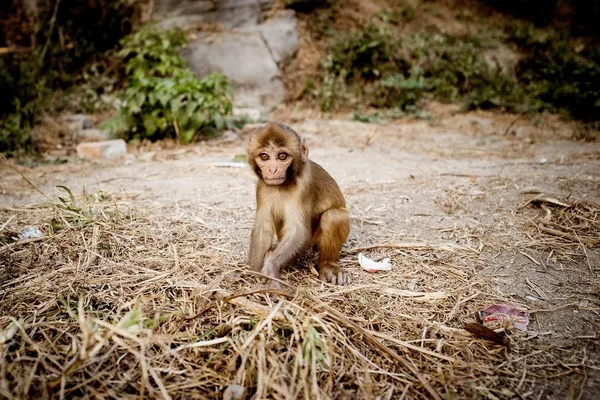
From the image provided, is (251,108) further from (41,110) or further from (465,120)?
(465,120)

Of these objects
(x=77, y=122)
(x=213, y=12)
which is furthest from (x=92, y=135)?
(x=213, y=12)

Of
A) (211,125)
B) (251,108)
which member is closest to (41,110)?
(211,125)

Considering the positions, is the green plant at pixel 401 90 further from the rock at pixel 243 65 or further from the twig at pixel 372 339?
the twig at pixel 372 339

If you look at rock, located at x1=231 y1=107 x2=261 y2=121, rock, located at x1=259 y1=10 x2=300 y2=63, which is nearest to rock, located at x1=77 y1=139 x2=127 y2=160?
rock, located at x1=231 y1=107 x2=261 y2=121

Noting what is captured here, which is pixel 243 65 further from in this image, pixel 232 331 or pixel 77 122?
pixel 232 331

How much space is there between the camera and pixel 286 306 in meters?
2.29

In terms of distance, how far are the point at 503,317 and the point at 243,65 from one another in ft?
34.4

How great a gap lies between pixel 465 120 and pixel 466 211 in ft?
22.7

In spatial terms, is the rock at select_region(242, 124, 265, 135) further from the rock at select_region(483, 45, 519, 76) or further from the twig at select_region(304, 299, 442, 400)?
the rock at select_region(483, 45, 519, 76)

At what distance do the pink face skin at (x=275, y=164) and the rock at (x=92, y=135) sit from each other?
6814 mm

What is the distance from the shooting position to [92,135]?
866cm

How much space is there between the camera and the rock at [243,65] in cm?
1130

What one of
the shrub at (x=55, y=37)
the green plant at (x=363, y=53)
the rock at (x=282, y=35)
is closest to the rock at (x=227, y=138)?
the shrub at (x=55, y=37)

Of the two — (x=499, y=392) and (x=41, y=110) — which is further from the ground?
(x=41, y=110)
